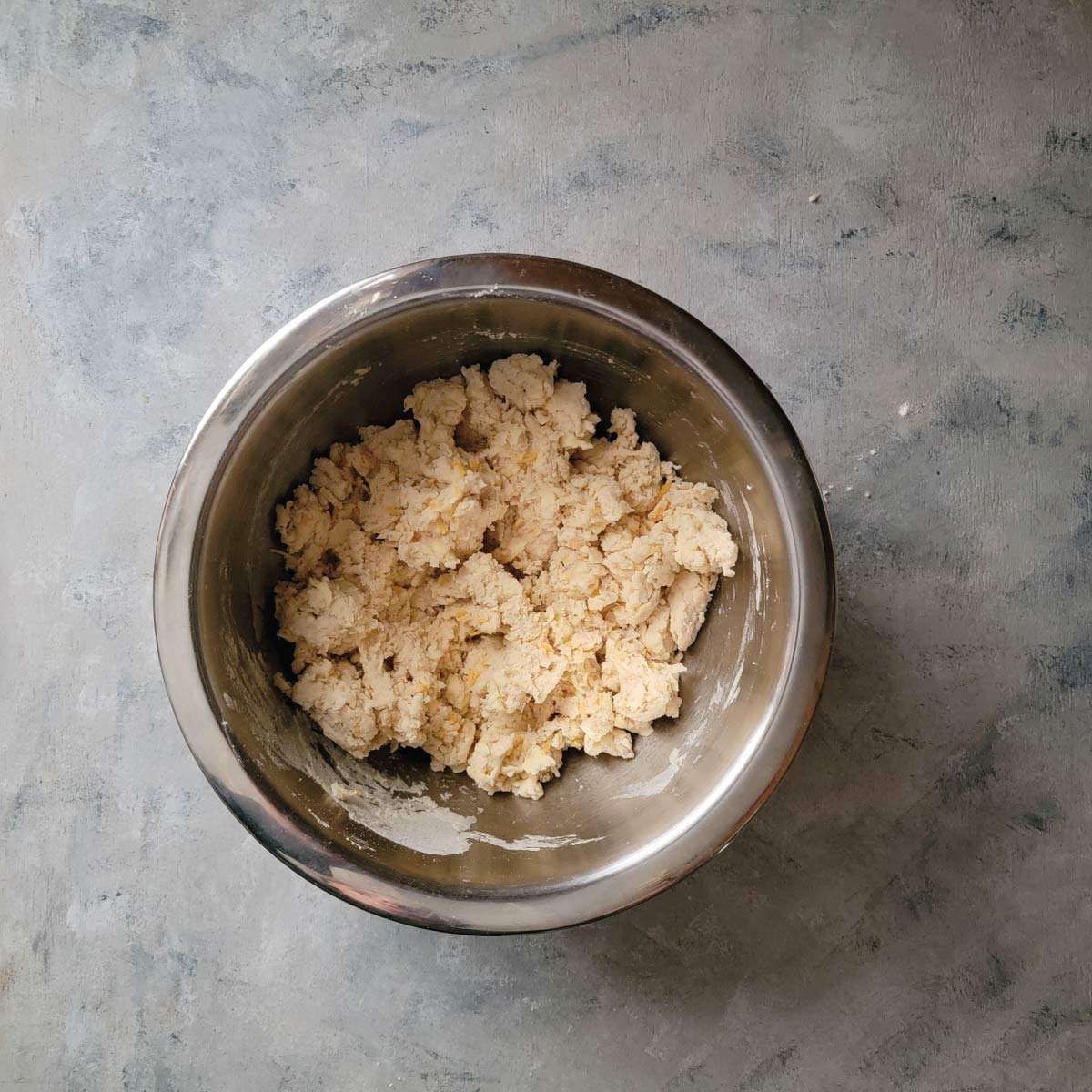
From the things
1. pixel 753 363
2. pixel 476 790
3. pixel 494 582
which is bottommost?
pixel 476 790

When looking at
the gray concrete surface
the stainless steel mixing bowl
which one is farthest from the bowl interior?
the gray concrete surface

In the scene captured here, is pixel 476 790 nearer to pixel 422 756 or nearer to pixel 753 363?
pixel 422 756

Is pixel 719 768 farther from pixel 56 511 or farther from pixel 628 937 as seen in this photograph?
pixel 56 511

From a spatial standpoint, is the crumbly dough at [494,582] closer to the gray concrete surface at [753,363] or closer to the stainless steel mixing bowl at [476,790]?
the stainless steel mixing bowl at [476,790]

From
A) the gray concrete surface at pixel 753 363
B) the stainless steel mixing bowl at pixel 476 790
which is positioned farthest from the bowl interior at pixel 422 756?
the gray concrete surface at pixel 753 363

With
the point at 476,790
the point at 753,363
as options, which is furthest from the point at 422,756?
the point at 753,363
